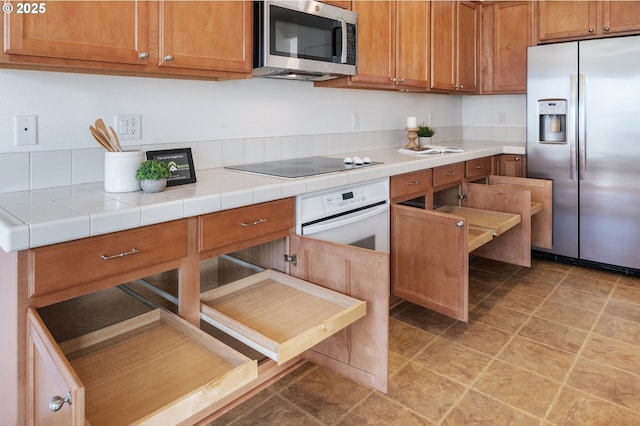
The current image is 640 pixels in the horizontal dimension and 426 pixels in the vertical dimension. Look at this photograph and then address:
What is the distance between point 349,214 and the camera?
2.18 m

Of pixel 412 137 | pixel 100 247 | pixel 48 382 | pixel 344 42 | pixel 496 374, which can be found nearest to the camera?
pixel 48 382

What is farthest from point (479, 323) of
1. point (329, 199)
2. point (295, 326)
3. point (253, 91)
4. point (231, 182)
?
point (253, 91)

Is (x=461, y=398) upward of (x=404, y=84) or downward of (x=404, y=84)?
downward

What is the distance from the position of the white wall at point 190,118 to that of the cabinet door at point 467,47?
17.5 inches

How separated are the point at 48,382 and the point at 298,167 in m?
1.46

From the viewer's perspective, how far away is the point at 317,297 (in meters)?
1.74

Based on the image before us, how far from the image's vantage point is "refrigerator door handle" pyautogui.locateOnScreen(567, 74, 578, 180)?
313 centimetres

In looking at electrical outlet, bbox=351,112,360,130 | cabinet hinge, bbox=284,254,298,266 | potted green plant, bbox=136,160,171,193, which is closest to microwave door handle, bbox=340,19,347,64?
electrical outlet, bbox=351,112,360,130

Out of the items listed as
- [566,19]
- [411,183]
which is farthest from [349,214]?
[566,19]

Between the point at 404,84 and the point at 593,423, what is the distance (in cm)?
214

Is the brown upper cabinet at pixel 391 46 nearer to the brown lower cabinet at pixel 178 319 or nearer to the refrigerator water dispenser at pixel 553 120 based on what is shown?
the refrigerator water dispenser at pixel 553 120

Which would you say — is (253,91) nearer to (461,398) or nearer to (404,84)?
(404,84)

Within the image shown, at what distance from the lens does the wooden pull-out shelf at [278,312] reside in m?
1.38

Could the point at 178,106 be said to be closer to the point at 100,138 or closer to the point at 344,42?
the point at 100,138
